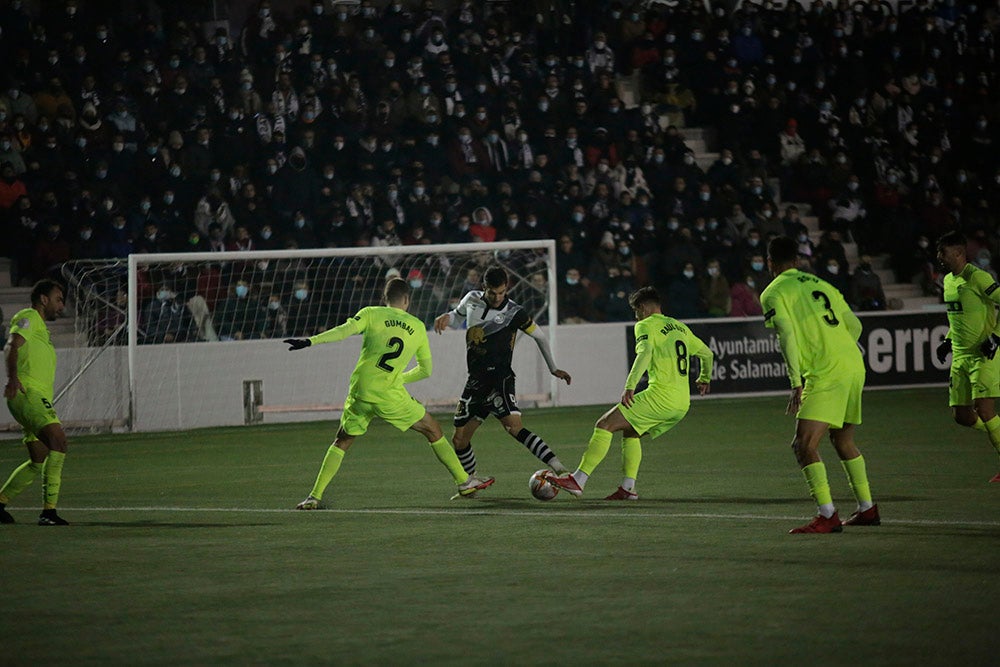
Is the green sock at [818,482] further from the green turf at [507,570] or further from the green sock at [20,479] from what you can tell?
the green sock at [20,479]

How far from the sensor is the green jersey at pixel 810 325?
9.25m

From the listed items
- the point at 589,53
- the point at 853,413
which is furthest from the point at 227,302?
the point at 853,413

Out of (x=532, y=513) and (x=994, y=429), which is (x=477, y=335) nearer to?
(x=532, y=513)

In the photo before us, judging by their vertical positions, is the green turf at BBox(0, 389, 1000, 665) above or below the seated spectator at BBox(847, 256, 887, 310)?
below

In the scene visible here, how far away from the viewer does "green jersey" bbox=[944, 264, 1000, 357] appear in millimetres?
12250

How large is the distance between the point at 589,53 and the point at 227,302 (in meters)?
9.50

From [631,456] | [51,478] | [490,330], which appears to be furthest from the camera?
[490,330]

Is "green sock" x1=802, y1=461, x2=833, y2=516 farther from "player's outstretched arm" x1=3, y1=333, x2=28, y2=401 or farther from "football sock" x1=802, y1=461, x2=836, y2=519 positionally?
"player's outstretched arm" x1=3, y1=333, x2=28, y2=401

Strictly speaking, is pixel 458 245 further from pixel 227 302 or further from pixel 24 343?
pixel 24 343

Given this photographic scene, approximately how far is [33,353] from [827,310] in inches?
224

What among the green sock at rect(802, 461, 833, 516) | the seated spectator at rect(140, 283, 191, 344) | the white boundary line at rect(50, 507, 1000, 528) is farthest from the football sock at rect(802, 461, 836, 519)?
the seated spectator at rect(140, 283, 191, 344)

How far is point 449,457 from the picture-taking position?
38.7 ft

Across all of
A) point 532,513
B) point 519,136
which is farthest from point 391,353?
point 519,136

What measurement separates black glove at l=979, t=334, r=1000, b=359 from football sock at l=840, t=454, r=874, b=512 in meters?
3.16
